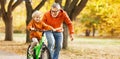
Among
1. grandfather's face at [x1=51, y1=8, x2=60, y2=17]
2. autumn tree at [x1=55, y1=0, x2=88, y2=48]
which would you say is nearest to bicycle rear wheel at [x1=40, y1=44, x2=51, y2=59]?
grandfather's face at [x1=51, y1=8, x2=60, y2=17]

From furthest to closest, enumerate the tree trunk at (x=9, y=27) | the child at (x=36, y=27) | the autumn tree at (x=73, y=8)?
1. the tree trunk at (x=9, y=27)
2. the autumn tree at (x=73, y=8)
3. the child at (x=36, y=27)

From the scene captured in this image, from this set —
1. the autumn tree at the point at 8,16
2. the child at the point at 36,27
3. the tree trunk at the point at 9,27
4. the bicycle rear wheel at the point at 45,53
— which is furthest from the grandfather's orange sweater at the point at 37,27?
the tree trunk at the point at 9,27

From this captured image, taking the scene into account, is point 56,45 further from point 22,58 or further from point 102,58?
point 102,58

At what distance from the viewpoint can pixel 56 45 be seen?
10719mm

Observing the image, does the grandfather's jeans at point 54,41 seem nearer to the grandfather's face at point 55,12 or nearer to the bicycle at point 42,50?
the bicycle at point 42,50

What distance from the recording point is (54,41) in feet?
34.5

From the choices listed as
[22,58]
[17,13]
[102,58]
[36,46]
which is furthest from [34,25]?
[17,13]

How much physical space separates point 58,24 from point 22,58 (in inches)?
191

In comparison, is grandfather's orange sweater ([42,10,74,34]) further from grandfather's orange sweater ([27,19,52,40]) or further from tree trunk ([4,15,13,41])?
tree trunk ([4,15,13,41])

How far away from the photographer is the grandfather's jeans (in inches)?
406

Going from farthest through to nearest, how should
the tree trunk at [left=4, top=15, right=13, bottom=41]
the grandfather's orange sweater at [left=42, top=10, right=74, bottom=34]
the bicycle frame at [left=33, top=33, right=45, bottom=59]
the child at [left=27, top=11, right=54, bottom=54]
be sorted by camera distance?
the tree trunk at [left=4, top=15, right=13, bottom=41], the grandfather's orange sweater at [left=42, top=10, right=74, bottom=34], the child at [left=27, top=11, right=54, bottom=54], the bicycle frame at [left=33, top=33, right=45, bottom=59]

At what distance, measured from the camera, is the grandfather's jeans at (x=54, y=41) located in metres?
10.3

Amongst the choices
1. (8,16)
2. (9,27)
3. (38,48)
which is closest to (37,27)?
(38,48)

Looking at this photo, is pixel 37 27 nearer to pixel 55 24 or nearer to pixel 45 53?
pixel 55 24
